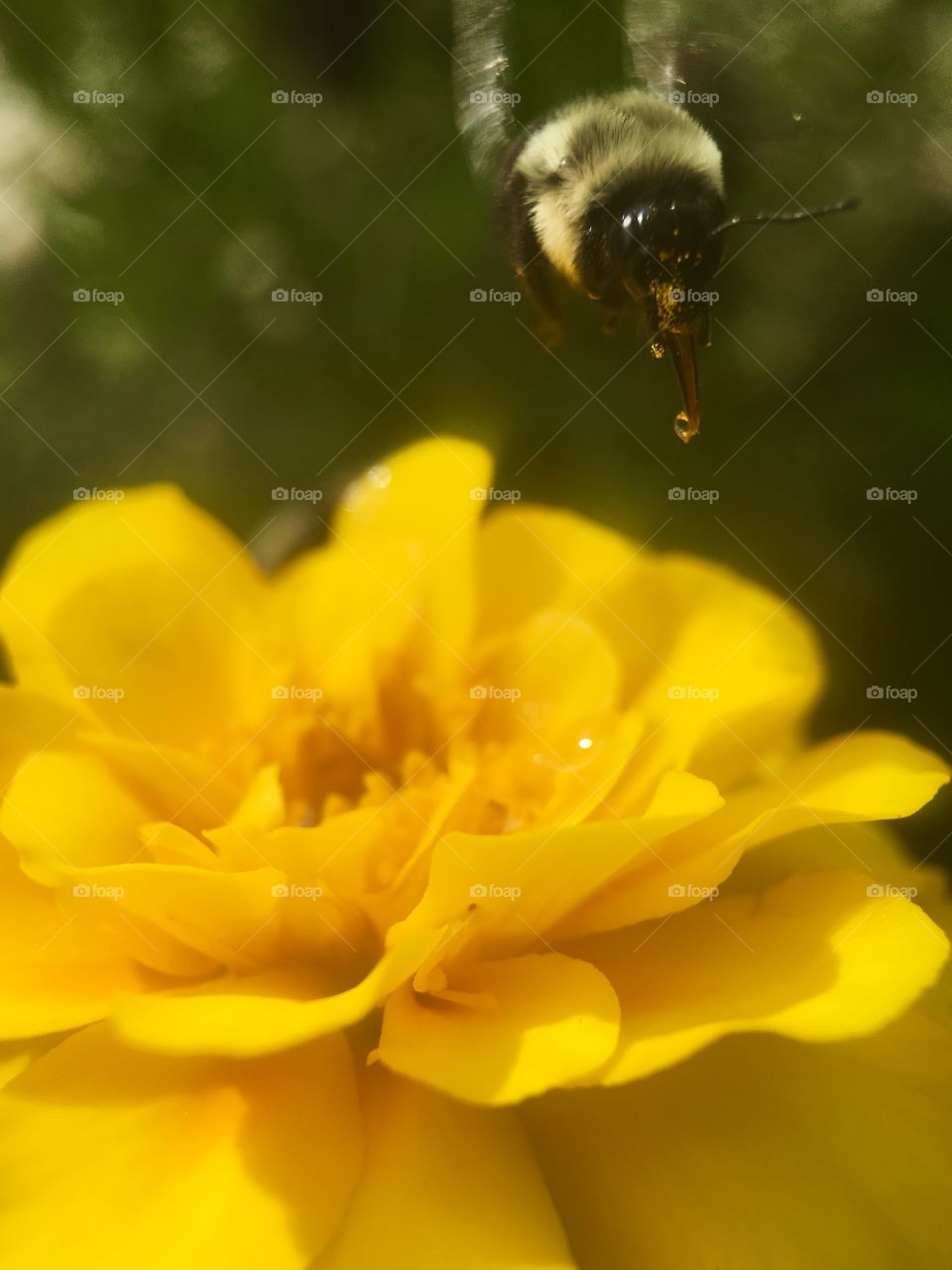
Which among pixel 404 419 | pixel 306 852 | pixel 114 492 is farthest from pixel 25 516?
pixel 306 852

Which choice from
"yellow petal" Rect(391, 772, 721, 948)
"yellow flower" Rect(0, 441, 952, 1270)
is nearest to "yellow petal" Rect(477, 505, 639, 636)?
"yellow flower" Rect(0, 441, 952, 1270)

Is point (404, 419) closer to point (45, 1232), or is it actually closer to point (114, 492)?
point (114, 492)
